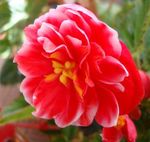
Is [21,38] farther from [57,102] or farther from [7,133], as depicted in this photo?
[57,102]

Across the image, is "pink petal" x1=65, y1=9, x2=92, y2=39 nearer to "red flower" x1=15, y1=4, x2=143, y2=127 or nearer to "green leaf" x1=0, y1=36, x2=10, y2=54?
"red flower" x1=15, y1=4, x2=143, y2=127

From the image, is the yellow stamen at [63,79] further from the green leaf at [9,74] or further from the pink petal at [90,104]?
the green leaf at [9,74]

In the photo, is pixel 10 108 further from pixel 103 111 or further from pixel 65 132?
pixel 103 111

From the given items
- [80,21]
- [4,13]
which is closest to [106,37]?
[80,21]

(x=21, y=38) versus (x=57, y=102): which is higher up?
(x=57, y=102)

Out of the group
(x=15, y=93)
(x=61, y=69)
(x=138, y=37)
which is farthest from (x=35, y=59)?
(x=15, y=93)

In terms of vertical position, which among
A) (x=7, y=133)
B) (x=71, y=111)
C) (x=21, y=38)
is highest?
(x=71, y=111)

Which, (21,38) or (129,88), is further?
(21,38)

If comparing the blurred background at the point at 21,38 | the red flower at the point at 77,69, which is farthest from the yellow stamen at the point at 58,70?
the blurred background at the point at 21,38
